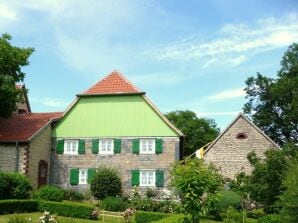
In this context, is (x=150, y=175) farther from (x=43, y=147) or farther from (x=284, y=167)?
(x=284, y=167)

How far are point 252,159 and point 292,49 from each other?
21.3 meters

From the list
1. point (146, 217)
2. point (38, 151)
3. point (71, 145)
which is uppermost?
point (71, 145)

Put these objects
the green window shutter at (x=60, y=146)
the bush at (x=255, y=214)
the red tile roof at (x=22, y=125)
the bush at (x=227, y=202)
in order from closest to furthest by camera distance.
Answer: the bush at (x=227, y=202) < the bush at (x=255, y=214) < the red tile roof at (x=22, y=125) < the green window shutter at (x=60, y=146)

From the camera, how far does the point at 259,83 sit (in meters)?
51.3

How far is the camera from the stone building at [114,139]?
3600 centimetres

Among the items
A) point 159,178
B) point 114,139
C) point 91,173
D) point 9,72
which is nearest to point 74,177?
point 91,173

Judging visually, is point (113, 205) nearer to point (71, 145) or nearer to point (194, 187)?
point (71, 145)

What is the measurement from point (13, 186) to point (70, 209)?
5251 millimetres

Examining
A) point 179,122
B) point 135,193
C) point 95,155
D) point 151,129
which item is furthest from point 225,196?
point 179,122

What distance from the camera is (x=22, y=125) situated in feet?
122

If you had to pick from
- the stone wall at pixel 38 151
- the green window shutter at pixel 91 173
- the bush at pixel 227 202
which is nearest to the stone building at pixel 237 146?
the bush at pixel 227 202

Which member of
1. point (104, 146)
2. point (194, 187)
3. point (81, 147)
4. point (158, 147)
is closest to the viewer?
point (194, 187)

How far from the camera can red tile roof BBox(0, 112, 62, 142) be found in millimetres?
35312

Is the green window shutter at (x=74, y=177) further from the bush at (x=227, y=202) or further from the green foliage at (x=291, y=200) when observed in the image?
the green foliage at (x=291, y=200)
